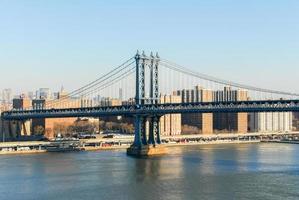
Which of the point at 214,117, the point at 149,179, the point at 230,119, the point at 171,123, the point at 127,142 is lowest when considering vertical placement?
the point at 149,179

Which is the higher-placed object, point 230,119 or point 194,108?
point 194,108

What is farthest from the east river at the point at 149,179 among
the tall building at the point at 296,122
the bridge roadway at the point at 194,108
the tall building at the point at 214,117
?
the tall building at the point at 296,122

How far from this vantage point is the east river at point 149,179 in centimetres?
2002

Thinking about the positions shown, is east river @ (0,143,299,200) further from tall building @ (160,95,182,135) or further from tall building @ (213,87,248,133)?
tall building @ (213,87,248,133)

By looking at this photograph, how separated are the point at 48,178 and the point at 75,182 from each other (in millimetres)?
1828

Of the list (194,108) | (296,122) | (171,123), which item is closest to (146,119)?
(194,108)

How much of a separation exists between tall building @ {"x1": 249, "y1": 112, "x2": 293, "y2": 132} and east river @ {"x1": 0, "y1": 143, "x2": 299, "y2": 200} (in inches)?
1866

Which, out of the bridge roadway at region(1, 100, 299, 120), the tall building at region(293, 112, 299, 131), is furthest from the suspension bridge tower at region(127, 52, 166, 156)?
the tall building at region(293, 112, 299, 131)

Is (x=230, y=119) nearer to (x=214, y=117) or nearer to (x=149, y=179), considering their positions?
(x=214, y=117)

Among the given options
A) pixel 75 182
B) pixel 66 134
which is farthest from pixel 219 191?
pixel 66 134

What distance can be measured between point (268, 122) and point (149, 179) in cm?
6011

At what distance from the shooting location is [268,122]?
3221 inches

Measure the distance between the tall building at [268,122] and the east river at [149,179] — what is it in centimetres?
4739

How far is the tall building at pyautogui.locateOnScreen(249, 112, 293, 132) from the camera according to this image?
8044 cm
